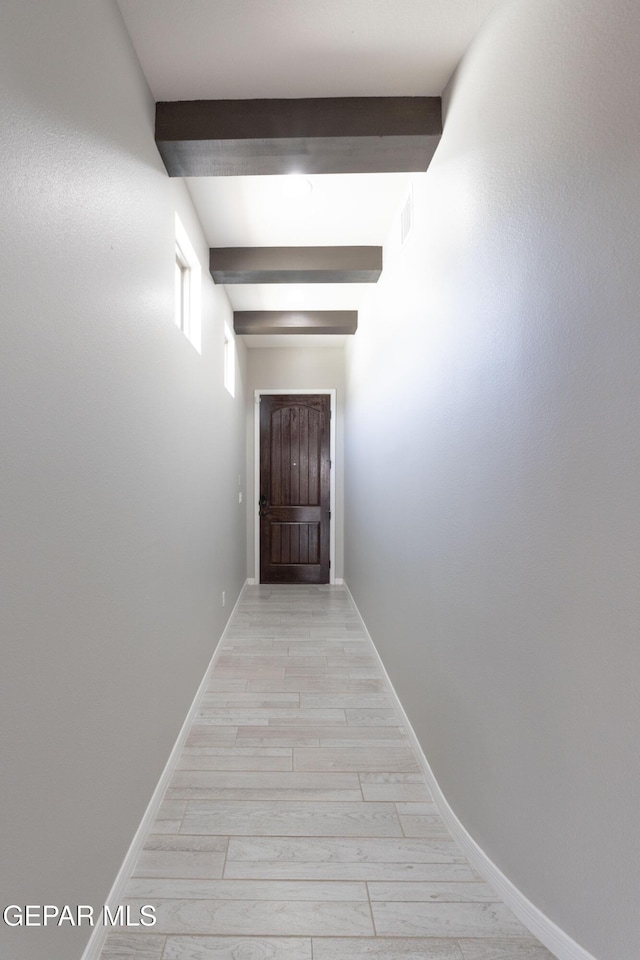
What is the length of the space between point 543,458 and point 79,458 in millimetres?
Answer: 1171

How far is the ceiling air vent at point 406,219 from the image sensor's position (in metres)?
2.37

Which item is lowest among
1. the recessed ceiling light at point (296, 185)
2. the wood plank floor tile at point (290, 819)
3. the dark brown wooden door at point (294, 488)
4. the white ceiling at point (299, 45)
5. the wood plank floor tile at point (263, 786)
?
the wood plank floor tile at point (263, 786)

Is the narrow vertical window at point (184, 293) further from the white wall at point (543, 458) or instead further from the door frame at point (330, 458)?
the door frame at point (330, 458)

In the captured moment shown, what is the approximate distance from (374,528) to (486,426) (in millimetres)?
2085

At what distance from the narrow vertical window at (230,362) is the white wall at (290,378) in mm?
1170

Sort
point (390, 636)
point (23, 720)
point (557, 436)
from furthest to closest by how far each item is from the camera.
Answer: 1. point (390, 636)
2. point (557, 436)
3. point (23, 720)

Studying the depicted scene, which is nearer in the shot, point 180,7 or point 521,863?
point 521,863

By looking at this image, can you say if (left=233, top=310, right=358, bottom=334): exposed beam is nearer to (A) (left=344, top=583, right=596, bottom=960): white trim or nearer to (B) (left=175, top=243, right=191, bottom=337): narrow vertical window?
(B) (left=175, top=243, right=191, bottom=337): narrow vertical window

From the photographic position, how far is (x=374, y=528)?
3531 millimetres

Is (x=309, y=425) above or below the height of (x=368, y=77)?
below

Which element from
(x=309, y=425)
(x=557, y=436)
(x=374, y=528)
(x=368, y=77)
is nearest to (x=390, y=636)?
(x=374, y=528)

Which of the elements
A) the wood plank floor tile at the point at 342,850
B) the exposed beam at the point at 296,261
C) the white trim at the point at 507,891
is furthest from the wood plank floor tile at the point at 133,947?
the exposed beam at the point at 296,261

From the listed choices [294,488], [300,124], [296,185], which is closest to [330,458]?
[294,488]

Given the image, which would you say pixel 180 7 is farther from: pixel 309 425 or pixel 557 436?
pixel 309 425
